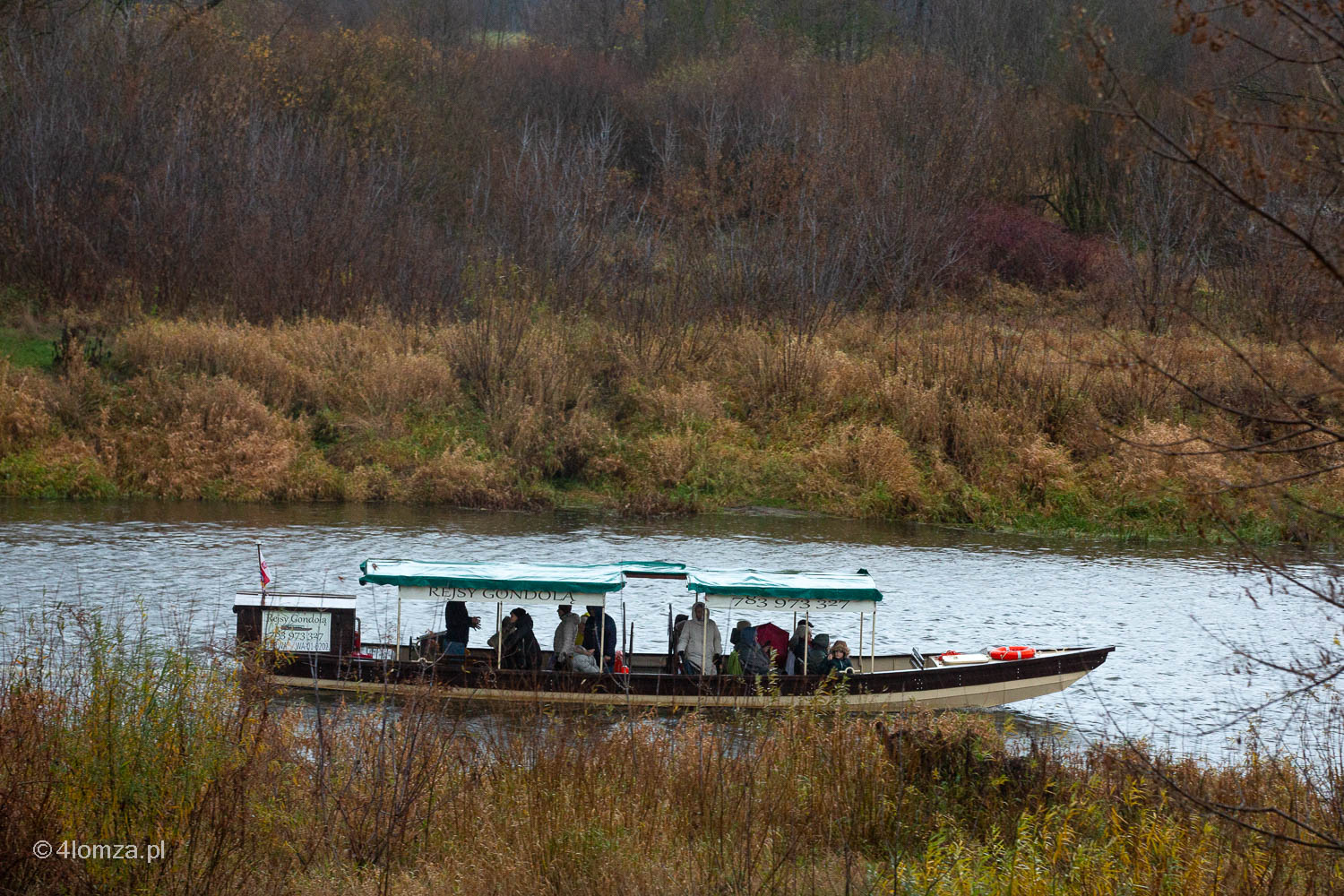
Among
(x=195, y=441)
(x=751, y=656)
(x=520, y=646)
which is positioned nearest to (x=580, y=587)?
(x=520, y=646)

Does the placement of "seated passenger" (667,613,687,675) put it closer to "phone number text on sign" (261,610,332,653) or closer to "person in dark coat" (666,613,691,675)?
"person in dark coat" (666,613,691,675)

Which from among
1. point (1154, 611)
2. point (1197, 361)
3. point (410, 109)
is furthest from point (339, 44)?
point (1154, 611)

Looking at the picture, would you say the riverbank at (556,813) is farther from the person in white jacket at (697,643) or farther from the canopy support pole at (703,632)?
the person in white jacket at (697,643)

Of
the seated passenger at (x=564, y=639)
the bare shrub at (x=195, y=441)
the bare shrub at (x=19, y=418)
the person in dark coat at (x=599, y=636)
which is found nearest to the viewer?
the seated passenger at (x=564, y=639)

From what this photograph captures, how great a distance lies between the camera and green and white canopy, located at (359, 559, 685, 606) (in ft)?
53.8

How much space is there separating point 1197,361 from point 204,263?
97.9ft

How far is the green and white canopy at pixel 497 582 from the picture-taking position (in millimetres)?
16391

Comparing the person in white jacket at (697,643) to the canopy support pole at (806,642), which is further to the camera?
the canopy support pole at (806,642)

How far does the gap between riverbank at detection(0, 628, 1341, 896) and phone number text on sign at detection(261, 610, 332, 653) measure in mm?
5750

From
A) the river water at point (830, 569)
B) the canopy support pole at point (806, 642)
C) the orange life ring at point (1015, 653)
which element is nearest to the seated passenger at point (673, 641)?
the canopy support pole at point (806, 642)

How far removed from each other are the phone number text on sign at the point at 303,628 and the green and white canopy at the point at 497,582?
29.5 inches

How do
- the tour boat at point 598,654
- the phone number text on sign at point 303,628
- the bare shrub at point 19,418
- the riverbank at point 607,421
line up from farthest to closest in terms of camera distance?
the riverbank at point 607,421 < the bare shrub at point 19,418 < the phone number text on sign at point 303,628 < the tour boat at point 598,654

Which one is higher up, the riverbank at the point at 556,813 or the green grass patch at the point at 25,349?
the green grass patch at the point at 25,349

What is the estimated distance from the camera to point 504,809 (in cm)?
884
